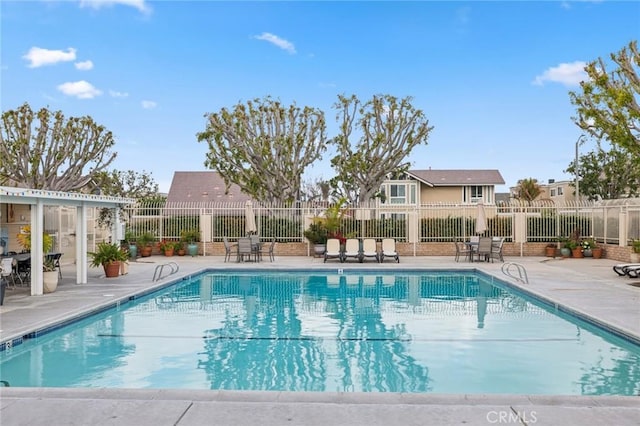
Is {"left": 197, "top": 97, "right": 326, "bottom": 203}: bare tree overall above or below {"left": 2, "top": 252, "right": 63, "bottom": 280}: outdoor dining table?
above

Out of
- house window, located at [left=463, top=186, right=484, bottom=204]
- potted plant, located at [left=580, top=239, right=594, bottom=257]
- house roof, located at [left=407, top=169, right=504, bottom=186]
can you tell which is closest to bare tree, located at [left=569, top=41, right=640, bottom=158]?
potted plant, located at [left=580, top=239, right=594, bottom=257]

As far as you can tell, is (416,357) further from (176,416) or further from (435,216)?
(435,216)

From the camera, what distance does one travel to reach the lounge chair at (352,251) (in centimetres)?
1891

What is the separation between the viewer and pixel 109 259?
13.9m

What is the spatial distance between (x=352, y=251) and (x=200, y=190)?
30.4 m

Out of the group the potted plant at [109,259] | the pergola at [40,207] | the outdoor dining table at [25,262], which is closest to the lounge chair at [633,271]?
the potted plant at [109,259]

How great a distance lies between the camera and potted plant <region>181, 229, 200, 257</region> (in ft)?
71.4

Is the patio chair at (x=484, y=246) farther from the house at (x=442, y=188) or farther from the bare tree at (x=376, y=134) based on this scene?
the house at (x=442, y=188)

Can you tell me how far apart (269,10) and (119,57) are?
5185mm

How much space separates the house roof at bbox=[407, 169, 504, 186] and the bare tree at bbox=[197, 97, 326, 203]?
561 inches

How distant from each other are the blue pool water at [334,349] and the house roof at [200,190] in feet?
113

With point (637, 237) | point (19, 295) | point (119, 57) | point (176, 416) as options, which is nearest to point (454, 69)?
point (637, 237)

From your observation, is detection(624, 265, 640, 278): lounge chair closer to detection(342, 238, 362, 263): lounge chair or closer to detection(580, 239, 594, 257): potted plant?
detection(580, 239, 594, 257): potted plant

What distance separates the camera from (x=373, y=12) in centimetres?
1730
